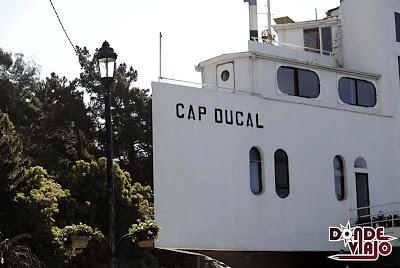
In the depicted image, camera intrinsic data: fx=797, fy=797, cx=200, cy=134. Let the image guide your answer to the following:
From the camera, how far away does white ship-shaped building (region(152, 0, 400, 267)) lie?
18531 mm

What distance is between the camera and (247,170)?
19.7m

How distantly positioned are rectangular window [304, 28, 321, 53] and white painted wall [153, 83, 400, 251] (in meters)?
3.03

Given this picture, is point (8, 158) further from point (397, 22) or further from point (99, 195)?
point (397, 22)

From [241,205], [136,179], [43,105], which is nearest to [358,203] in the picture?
[241,205]

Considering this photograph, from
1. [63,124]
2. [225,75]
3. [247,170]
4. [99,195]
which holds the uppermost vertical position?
[63,124]

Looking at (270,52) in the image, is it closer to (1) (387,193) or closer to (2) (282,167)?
(2) (282,167)

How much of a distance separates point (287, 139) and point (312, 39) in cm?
516

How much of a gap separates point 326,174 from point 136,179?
26.5m

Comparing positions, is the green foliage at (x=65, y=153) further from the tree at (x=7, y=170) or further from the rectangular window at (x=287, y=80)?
the rectangular window at (x=287, y=80)

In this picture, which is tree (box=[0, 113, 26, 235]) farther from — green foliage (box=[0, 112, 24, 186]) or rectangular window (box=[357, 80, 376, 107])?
rectangular window (box=[357, 80, 376, 107])

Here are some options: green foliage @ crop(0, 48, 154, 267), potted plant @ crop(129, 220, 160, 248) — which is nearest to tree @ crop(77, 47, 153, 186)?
green foliage @ crop(0, 48, 154, 267)

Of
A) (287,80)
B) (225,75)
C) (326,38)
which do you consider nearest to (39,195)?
(225,75)

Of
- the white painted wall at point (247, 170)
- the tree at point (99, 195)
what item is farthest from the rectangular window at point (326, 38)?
the tree at point (99, 195)

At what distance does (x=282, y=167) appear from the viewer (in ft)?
67.5
